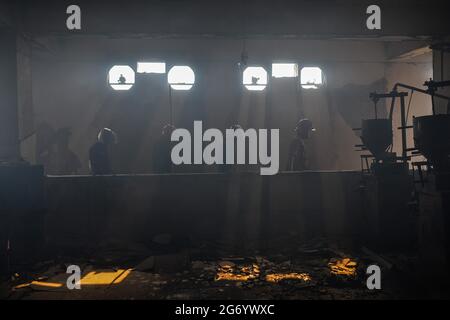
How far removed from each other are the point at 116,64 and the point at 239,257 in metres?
8.71

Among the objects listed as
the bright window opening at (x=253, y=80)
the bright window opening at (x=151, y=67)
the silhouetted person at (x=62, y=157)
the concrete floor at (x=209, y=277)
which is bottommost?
the concrete floor at (x=209, y=277)

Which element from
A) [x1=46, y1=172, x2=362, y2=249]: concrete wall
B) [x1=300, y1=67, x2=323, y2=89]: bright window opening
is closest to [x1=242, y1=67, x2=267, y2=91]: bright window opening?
[x1=300, y1=67, x2=323, y2=89]: bright window opening

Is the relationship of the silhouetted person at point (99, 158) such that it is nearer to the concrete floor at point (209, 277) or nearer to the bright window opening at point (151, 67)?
the concrete floor at point (209, 277)

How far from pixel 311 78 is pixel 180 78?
181 inches

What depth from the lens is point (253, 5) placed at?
9039 millimetres

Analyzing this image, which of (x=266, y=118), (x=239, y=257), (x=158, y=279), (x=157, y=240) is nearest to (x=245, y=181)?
(x=239, y=257)

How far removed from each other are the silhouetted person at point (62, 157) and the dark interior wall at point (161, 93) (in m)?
0.30

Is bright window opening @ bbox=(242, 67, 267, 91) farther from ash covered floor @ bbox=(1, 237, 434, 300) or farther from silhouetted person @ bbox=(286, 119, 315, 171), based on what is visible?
ash covered floor @ bbox=(1, 237, 434, 300)

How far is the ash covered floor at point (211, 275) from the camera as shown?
5.06 meters

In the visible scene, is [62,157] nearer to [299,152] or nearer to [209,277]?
[299,152]

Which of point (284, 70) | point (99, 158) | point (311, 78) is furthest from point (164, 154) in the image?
point (311, 78)

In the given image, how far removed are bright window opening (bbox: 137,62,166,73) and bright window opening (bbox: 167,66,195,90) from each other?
320 millimetres

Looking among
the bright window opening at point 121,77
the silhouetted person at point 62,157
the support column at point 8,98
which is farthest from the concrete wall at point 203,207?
the bright window opening at point 121,77

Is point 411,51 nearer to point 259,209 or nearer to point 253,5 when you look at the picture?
point 253,5
